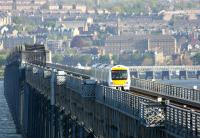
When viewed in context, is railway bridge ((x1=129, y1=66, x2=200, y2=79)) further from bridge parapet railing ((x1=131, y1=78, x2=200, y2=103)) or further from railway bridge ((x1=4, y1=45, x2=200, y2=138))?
bridge parapet railing ((x1=131, y1=78, x2=200, y2=103))

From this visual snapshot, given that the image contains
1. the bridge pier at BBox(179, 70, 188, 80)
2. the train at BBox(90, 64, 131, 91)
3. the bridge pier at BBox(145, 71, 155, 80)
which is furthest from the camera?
the bridge pier at BBox(145, 71, 155, 80)

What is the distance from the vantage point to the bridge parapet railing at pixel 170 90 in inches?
1765

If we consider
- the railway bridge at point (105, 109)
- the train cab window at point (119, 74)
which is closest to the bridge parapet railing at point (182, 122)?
the railway bridge at point (105, 109)

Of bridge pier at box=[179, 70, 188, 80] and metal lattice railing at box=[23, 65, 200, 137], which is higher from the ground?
metal lattice railing at box=[23, 65, 200, 137]

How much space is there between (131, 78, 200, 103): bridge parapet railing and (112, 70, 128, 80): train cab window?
58.4 inches

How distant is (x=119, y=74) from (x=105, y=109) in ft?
27.9

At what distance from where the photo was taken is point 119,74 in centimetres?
5172

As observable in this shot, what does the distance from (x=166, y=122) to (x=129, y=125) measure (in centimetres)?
415

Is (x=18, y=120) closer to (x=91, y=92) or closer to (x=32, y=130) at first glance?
(x=32, y=130)

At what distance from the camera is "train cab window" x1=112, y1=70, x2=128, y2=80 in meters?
51.2

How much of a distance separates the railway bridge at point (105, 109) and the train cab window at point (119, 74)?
2.35 ft

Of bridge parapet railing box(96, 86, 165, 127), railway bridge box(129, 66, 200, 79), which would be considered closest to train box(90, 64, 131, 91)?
bridge parapet railing box(96, 86, 165, 127)

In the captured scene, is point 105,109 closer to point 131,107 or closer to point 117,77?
point 131,107

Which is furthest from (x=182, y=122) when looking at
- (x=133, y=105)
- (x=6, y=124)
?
(x=6, y=124)
